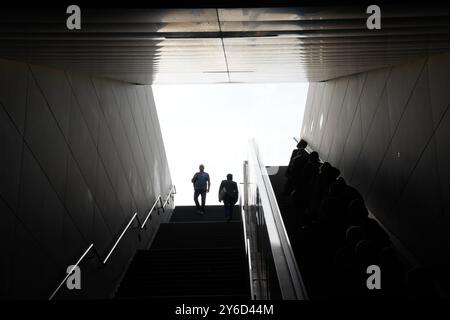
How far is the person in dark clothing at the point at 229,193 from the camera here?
10336 mm

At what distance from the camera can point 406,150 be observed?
6.14 meters

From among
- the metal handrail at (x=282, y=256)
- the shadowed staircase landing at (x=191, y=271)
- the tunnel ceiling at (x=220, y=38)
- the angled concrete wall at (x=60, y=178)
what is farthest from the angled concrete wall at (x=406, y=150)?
the angled concrete wall at (x=60, y=178)

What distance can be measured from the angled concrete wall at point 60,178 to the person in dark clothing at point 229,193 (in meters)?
2.04

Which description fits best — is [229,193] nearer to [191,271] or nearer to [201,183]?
[201,183]

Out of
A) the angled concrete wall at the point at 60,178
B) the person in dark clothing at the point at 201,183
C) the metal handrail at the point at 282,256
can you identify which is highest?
the person in dark clothing at the point at 201,183

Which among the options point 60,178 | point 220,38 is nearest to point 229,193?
point 60,178

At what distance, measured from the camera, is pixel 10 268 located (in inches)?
174

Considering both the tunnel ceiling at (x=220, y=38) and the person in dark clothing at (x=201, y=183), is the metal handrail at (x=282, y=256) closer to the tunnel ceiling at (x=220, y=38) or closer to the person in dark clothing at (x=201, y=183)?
the tunnel ceiling at (x=220, y=38)

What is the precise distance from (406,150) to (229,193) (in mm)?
4787

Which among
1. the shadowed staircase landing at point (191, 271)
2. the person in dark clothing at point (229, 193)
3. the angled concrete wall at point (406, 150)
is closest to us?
the angled concrete wall at point (406, 150)

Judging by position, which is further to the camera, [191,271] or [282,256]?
[191,271]

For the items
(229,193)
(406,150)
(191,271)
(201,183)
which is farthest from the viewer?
(201,183)

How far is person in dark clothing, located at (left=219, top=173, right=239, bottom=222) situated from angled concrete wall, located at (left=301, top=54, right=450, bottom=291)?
235cm

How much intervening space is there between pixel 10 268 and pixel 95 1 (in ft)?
8.13
